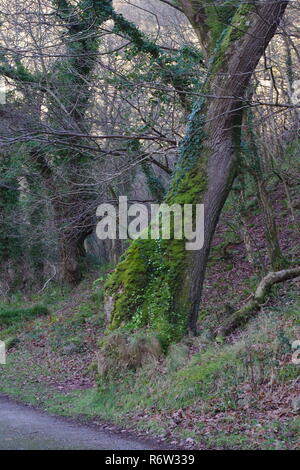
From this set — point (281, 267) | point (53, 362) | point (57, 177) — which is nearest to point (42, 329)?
point (53, 362)

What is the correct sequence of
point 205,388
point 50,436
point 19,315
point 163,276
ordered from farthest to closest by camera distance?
point 19,315, point 163,276, point 205,388, point 50,436

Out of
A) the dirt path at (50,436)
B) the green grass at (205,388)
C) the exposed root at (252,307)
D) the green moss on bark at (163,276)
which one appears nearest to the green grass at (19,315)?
the green grass at (205,388)

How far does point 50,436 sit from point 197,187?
6.35 metres

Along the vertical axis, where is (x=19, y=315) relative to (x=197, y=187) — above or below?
below

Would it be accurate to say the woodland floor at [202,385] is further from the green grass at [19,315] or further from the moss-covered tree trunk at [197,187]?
the green grass at [19,315]

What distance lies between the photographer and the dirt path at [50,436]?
764cm

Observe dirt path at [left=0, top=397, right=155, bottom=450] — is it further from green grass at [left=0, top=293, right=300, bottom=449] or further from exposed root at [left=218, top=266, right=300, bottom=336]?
exposed root at [left=218, top=266, right=300, bottom=336]

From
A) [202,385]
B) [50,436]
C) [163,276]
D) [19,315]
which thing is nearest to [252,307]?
[163,276]

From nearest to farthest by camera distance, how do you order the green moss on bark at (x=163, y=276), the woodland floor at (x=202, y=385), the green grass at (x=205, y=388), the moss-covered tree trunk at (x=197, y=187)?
the green grass at (x=205, y=388) < the woodland floor at (x=202, y=385) < the green moss on bark at (x=163, y=276) < the moss-covered tree trunk at (x=197, y=187)

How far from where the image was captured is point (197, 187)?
12.8 metres

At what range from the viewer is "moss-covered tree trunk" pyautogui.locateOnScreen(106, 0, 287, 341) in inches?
473

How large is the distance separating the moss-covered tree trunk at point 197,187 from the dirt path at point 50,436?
2.76 m

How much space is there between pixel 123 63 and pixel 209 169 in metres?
7.30

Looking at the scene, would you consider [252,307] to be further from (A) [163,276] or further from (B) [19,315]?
(B) [19,315]
